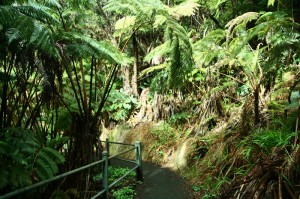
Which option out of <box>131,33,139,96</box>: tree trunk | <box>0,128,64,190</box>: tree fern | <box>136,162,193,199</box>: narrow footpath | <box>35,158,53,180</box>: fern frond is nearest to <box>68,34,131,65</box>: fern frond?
<box>0,128,64,190</box>: tree fern

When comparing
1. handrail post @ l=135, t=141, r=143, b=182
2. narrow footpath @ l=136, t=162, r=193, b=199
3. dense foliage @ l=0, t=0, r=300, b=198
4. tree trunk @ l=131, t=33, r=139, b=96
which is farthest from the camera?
tree trunk @ l=131, t=33, r=139, b=96

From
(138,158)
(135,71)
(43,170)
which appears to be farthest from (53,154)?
(135,71)

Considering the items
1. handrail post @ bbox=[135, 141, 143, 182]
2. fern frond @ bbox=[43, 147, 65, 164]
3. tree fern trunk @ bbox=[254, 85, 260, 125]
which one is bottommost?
handrail post @ bbox=[135, 141, 143, 182]

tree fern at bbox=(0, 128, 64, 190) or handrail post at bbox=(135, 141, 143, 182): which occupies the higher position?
tree fern at bbox=(0, 128, 64, 190)

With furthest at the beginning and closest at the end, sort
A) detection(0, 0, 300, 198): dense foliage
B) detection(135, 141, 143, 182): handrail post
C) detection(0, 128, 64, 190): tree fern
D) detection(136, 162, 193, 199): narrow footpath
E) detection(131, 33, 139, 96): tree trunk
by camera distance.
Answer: detection(131, 33, 139, 96): tree trunk → detection(135, 141, 143, 182): handrail post → detection(136, 162, 193, 199): narrow footpath → detection(0, 0, 300, 198): dense foliage → detection(0, 128, 64, 190): tree fern

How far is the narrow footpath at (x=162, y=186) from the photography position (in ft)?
17.5

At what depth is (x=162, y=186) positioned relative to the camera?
19.3ft

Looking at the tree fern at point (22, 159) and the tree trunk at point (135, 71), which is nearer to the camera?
the tree fern at point (22, 159)

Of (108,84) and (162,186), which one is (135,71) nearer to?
(162,186)

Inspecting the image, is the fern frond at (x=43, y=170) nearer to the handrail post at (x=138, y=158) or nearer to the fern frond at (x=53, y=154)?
the fern frond at (x=53, y=154)

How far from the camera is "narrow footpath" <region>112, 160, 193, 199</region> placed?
5.32 meters

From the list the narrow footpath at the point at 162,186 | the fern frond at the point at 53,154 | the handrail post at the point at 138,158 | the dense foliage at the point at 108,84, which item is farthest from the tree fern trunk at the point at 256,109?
the fern frond at the point at 53,154

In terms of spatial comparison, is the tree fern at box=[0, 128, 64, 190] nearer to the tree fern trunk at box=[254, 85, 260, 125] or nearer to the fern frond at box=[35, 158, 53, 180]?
the fern frond at box=[35, 158, 53, 180]

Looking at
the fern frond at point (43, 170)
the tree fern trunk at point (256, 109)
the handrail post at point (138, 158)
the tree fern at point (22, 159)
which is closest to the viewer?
the tree fern at point (22, 159)
